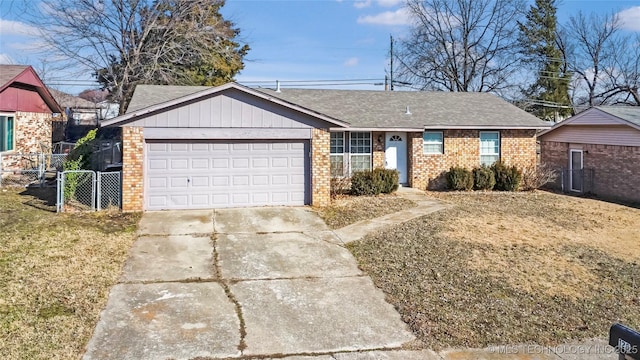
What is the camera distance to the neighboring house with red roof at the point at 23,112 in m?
18.4

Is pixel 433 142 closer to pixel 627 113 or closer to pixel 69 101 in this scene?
pixel 627 113

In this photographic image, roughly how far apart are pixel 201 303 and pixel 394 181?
1056 cm

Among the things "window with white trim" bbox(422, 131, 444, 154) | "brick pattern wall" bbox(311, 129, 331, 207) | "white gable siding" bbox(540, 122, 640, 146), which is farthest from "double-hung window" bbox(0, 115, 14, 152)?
"white gable siding" bbox(540, 122, 640, 146)

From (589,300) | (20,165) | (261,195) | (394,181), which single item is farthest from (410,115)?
(20,165)

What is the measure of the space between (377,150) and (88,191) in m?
9.83

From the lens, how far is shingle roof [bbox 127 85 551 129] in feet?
56.8

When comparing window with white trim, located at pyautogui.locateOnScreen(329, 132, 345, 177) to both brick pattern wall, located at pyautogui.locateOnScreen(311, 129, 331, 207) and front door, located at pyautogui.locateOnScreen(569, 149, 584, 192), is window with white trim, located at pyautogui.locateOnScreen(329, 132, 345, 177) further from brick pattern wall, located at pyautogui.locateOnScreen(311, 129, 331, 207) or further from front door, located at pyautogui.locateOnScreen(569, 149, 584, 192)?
front door, located at pyautogui.locateOnScreen(569, 149, 584, 192)

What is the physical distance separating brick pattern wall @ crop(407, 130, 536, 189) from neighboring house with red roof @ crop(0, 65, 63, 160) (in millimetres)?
15609

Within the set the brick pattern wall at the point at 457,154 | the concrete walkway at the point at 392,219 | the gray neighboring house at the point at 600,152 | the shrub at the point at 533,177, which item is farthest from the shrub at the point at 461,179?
the gray neighboring house at the point at 600,152

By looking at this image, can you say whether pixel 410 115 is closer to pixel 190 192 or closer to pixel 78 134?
pixel 190 192

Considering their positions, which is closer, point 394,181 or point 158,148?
point 158,148

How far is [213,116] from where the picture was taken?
12820 millimetres

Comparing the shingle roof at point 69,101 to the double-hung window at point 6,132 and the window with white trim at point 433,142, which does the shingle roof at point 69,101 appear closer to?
the double-hung window at point 6,132

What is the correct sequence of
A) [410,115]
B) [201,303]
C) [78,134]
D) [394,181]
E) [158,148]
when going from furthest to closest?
[78,134], [410,115], [394,181], [158,148], [201,303]
